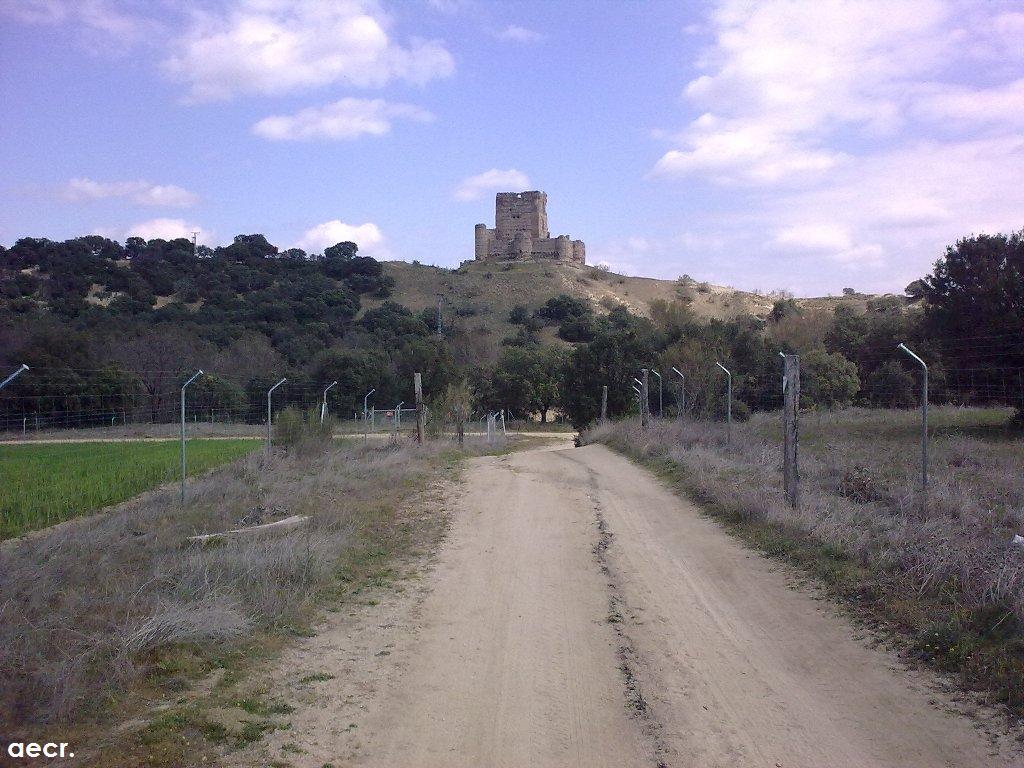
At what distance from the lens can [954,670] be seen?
642 cm

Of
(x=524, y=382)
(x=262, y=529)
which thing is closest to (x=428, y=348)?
(x=524, y=382)

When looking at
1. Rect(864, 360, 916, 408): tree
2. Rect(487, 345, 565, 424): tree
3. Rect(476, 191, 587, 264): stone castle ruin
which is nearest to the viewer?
Rect(864, 360, 916, 408): tree

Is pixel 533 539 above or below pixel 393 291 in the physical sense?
below

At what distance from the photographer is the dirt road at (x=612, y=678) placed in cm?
522

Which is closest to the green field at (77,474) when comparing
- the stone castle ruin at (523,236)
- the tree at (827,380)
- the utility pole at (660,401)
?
the utility pole at (660,401)

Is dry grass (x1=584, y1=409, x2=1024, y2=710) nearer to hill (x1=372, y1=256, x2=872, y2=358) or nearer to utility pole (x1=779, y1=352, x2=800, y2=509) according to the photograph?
utility pole (x1=779, y1=352, x2=800, y2=509)

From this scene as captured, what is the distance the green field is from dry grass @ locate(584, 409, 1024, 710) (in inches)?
435

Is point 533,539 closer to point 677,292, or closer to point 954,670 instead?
point 954,670

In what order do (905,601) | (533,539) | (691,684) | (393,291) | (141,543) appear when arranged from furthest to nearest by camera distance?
(393,291) < (533,539) < (141,543) < (905,601) < (691,684)

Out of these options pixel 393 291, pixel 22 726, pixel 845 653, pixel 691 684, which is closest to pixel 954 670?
pixel 845 653

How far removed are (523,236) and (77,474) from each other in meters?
93.5

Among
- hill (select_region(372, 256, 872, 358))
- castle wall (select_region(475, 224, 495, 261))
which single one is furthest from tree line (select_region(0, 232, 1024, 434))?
castle wall (select_region(475, 224, 495, 261))

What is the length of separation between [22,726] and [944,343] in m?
34.4

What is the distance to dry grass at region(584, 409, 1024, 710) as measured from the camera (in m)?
6.79
